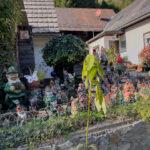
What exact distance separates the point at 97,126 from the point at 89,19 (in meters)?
13.6

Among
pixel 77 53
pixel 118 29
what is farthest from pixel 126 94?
pixel 118 29

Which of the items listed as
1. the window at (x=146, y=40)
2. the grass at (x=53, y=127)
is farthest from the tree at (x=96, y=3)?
the grass at (x=53, y=127)

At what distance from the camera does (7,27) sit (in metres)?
4.50

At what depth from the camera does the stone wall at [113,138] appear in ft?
8.71

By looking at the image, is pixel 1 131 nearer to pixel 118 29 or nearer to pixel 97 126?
pixel 97 126

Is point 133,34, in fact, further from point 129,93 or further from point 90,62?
point 90,62

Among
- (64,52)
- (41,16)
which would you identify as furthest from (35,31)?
(64,52)

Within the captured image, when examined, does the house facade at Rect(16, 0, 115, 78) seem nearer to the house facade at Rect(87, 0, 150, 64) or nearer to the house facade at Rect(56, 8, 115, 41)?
the house facade at Rect(87, 0, 150, 64)

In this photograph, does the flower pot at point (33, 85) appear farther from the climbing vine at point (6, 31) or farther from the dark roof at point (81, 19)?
the dark roof at point (81, 19)

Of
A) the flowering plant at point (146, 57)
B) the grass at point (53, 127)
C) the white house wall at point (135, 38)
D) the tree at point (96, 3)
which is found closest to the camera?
the grass at point (53, 127)

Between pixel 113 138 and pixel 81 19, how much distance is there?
1321 centimetres

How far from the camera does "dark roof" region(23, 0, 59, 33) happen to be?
26.1 ft

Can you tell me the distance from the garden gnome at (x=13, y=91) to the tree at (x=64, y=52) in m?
1.78

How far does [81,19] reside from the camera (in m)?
14.7
